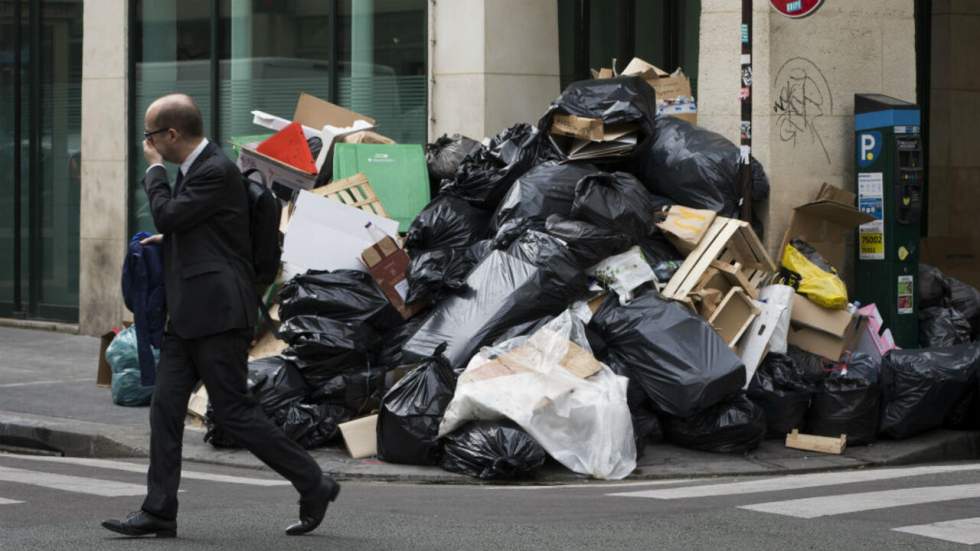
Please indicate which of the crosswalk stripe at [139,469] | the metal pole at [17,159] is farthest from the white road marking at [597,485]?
the metal pole at [17,159]

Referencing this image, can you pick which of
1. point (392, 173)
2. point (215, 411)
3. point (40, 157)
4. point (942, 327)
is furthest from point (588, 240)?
point (40, 157)

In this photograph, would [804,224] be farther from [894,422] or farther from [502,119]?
[502,119]

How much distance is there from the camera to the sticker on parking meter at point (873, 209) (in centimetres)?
1112

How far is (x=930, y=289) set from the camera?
38.0 ft

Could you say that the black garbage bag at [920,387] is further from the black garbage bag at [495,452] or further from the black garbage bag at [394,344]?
the black garbage bag at [394,344]

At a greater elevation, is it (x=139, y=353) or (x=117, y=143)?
(x=117, y=143)

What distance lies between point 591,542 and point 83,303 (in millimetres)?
10970

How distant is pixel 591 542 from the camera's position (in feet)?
19.0

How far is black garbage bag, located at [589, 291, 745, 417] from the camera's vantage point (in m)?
9.05

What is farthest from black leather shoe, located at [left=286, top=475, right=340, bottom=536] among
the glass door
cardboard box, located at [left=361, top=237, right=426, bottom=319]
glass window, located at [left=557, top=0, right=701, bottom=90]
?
the glass door

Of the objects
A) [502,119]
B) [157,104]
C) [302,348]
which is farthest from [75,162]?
[157,104]

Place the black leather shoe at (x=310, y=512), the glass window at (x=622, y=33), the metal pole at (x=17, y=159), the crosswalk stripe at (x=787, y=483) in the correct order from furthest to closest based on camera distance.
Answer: the metal pole at (x=17, y=159) → the glass window at (x=622, y=33) → the crosswalk stripe at (x=787, y=483) → the black leather shoe at (x=310, y=512)

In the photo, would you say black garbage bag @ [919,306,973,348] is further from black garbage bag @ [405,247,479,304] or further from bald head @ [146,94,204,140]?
bald head @ [146,94,204,140]

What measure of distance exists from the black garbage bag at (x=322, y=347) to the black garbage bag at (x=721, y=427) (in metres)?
2.00
